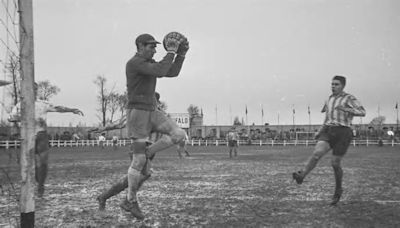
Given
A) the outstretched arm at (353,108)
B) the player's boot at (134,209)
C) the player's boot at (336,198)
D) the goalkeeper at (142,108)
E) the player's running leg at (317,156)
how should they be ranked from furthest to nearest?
the player's running leg at (317,156) < the outstretched arm at (353,108) < the player's boot at (336,198) < the goalkeeper at (142,108) < the player's boot at (134,209)

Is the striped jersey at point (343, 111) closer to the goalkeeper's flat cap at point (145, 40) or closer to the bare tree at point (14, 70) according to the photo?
the goalkeeper's flat cap at point (145, 40)

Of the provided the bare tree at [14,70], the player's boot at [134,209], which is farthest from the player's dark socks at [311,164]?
the bare tree at [14,70]

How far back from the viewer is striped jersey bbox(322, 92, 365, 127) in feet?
19.7

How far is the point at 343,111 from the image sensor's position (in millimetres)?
6055

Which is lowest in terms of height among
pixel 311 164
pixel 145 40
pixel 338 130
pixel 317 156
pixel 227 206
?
pixel 227 206

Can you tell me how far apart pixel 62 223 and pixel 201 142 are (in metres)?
48.3

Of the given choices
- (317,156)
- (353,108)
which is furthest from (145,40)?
(353,108)

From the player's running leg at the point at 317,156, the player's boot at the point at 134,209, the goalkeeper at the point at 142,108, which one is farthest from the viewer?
the player's running leg at the point at 317,156

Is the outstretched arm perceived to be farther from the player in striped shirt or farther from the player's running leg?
the player's running leg

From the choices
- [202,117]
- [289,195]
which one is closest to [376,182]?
[289,195]

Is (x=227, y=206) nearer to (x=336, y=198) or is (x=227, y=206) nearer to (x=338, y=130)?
(x=336, y=198)

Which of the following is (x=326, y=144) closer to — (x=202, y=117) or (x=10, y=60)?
(x=10, y=60)

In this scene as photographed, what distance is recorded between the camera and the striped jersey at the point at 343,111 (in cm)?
600

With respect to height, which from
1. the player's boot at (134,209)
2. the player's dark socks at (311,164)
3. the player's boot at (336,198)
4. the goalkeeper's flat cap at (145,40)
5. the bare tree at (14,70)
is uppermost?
the goalkeeper's flat cap at (145,40)
